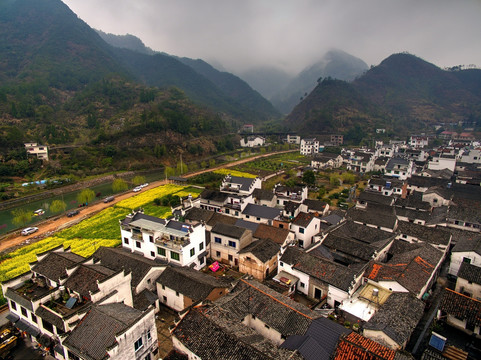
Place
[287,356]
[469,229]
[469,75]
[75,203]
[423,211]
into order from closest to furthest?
1. [287,356]
2. [469,229]
3. [423,211]
4. [75,203]
5. [469,75]

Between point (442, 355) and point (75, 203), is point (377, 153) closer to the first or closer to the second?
point (442, 355)

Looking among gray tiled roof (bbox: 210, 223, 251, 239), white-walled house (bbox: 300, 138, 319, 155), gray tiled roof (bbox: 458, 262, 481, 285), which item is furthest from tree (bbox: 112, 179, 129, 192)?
white-walled house (bbox: 300, 138, 319, 155)

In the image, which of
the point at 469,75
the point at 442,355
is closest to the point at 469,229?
the point at 442,355

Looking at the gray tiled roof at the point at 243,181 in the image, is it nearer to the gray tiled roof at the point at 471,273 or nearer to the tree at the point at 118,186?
the tree at the point at 118,186

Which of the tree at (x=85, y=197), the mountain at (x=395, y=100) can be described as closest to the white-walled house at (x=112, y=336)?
the tree at (x=85, y=197)

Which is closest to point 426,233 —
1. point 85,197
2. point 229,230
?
Answer: point 229,230

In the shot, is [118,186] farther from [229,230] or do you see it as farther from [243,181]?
[229,230]
